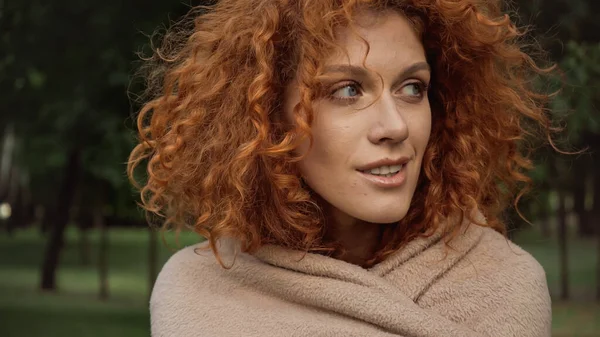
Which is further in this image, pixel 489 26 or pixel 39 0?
pixel 39 0

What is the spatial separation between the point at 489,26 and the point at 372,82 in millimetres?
368

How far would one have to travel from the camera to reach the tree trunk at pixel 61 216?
28.1 feet

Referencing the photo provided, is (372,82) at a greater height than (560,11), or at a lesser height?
greater

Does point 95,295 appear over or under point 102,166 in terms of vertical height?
under

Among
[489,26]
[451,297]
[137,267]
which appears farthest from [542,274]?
[137,267]

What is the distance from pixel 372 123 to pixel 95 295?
10.0 metres

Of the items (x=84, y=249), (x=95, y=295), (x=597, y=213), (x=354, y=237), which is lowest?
(x=84, y=249)

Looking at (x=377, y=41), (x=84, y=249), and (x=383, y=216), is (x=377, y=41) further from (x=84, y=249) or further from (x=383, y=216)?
(x=84, y=249)

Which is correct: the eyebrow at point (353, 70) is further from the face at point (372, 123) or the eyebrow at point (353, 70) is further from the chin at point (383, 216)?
the chin at point (383, 216)

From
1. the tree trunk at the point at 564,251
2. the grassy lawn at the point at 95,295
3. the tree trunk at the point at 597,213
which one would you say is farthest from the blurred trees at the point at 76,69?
the tree trunk at the point at 564,251

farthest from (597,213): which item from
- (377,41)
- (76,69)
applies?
(377,41)

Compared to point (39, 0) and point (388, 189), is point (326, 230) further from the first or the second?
point (39, 0)

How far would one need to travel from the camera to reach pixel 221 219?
1.86 m

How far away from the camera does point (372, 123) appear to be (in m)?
1.70
